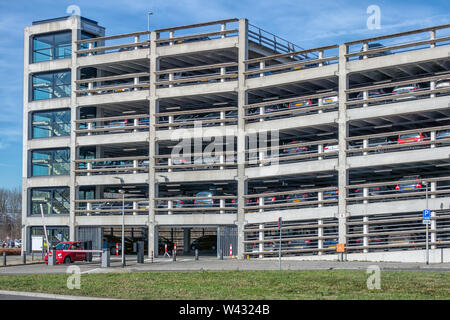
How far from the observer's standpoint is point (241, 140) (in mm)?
49844

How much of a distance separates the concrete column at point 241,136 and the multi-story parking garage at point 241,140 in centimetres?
9

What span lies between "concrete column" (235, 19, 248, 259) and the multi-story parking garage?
0.28 ft

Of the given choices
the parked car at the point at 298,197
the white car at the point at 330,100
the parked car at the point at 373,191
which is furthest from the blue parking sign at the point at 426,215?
the white car at the point at 330,100

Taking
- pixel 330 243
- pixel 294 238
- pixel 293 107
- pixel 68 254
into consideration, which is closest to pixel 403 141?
pixel 330 243

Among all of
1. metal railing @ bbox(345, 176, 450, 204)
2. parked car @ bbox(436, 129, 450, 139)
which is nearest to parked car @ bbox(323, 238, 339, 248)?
metal railing @ bbox(345, 176, 450, 204)

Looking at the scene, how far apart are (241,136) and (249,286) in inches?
1146

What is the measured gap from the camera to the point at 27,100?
6094 centimetres

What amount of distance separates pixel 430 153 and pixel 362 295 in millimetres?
25160

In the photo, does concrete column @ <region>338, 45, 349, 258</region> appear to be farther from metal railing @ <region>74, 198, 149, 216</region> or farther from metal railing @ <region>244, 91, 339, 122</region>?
metal railing @ <region>74, 198, 149, 216</region>

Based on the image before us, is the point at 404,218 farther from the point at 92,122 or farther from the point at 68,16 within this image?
the point at 68,16

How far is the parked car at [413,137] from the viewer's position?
139ft

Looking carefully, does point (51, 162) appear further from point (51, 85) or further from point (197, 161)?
point (197, 161)

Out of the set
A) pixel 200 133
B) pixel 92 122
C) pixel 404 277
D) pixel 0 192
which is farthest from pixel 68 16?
pixel 0 192
